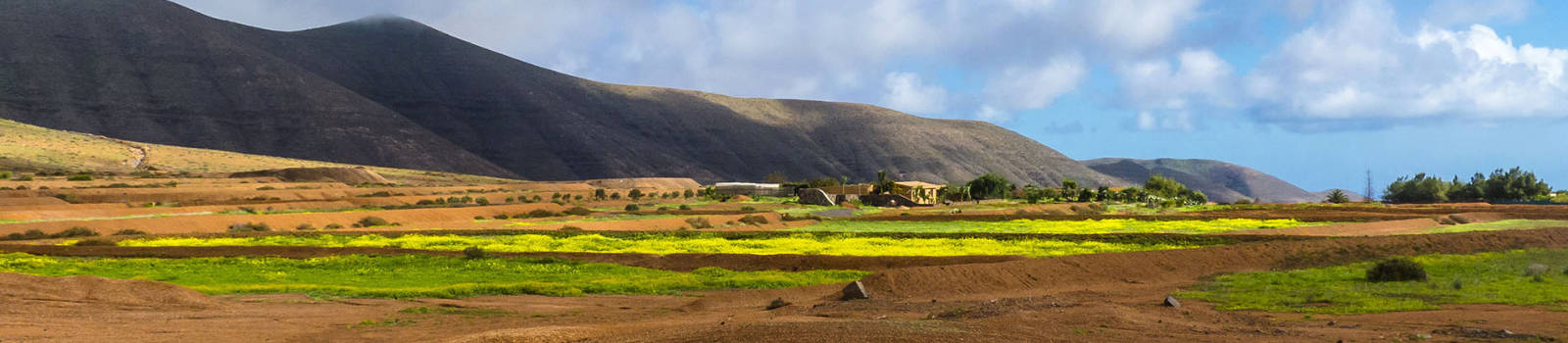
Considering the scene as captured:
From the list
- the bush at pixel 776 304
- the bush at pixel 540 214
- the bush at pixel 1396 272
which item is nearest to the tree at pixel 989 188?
the bush at pixel 540 214

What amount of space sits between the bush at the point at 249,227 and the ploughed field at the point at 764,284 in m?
0.16

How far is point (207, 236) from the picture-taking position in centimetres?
3859

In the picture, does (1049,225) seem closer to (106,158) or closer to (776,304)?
(776,304)

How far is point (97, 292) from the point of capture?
17.6 m

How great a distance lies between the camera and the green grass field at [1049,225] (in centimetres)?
4403

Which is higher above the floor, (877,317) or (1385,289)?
(1385,289)

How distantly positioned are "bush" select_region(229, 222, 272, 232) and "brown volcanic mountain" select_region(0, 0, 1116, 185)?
303 ft

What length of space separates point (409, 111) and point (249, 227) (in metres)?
121

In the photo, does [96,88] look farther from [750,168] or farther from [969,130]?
[969,130]

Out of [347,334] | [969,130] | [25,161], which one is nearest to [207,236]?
[347,334]

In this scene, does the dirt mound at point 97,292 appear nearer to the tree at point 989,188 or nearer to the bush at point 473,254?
the bush at point 473,254

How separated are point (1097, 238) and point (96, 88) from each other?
453 ft

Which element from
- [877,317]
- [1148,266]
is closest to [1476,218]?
[1148,266]

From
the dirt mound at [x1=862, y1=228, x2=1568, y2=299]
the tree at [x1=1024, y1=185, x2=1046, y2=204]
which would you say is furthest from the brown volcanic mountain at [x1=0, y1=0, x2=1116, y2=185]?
the dirt mound at [x1=862, y1=228, x2=1568, y2=299]
